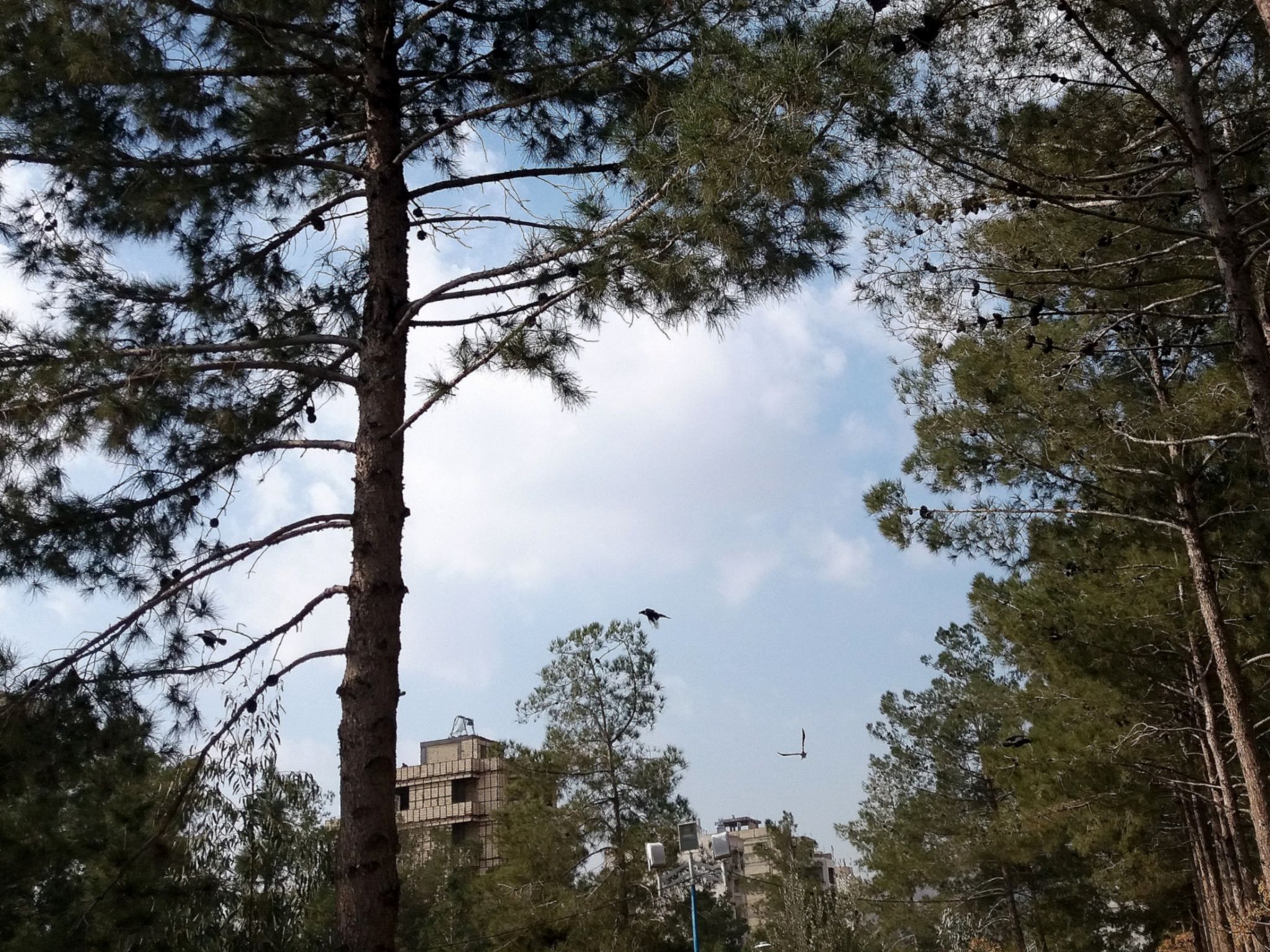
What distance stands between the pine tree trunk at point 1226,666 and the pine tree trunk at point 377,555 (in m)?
7.23

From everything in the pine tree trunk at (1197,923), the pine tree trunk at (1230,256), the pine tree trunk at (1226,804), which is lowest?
the pine tree trunk at (1197,923)

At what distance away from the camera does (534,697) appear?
67.1 feet

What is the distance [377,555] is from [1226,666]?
297 inches

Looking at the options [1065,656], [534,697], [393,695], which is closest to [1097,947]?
[534,697]

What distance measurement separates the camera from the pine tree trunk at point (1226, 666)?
8.84m

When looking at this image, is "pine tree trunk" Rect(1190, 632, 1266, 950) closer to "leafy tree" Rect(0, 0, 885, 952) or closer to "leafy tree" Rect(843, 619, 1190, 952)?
"leafy tree" Rect(843, 619, 1190, 952)

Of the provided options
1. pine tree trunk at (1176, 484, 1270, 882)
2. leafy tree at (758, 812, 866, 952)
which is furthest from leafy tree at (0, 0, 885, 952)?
leafy tree at (758, 812, 866, 952)

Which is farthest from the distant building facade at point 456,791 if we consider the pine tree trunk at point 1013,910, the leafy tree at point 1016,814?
the pine tree trunk at point 1013,910

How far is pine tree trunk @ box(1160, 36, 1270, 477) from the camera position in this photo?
221 inches

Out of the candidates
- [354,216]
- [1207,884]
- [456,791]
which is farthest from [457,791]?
[354,216]

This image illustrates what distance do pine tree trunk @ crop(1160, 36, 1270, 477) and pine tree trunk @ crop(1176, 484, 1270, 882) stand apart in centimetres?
394

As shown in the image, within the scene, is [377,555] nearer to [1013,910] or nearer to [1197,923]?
[1197,923]

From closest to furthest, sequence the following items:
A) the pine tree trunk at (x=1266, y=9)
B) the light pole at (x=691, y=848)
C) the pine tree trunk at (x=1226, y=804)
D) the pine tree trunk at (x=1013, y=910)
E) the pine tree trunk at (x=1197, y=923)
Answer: the pine tree trunk at (x=1266, y=9)
the pine tree trunk at (x=1226, y=804)
the light pole at (x=691, y=848)
the pine tree trunk at (x=1197, y=923)
the pine tree trunk at (x=1013, y=910)

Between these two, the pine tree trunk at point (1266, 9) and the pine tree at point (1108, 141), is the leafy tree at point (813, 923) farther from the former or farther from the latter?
the pine tree trunk at point (1266, 9)
